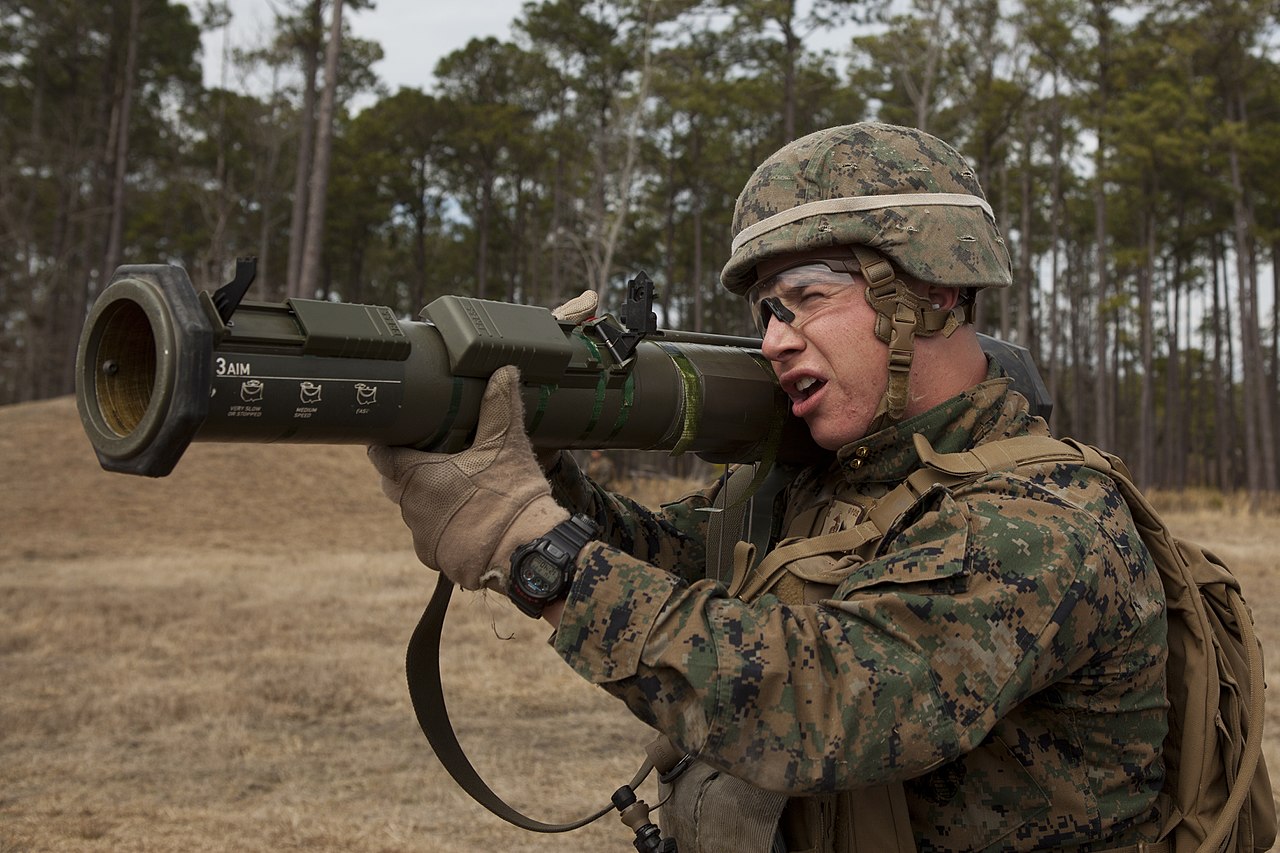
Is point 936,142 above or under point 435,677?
above

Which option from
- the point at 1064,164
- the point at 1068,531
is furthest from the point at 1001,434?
the point at 1064,164

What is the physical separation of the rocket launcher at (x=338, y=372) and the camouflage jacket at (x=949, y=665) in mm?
396

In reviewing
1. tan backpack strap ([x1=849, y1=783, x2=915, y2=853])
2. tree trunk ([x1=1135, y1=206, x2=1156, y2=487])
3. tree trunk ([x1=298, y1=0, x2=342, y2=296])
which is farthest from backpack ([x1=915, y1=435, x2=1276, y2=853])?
tree trunk ([x1=1135, y1=206, x2=1156, y2=487])

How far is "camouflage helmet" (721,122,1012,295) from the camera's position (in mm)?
2275

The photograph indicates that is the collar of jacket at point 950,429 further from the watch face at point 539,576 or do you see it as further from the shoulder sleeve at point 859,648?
the watch face at point 539,576

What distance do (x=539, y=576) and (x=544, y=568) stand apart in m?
0.02

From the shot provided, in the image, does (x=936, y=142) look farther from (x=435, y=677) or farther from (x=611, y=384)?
(x=435, y=677)

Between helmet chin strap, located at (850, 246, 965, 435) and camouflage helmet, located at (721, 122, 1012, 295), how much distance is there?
0.11ft

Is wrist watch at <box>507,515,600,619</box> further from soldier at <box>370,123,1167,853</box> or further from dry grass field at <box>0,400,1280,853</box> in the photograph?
dry grass field at <box>0,400,1280,853</box>

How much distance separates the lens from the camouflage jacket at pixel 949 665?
1719mm

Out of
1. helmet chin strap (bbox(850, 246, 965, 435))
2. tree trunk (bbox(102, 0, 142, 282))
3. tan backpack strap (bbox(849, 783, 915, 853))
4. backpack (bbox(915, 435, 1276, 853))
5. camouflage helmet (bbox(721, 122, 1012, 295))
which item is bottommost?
tan backpack strap (bbox(849, 783, 915, 853))

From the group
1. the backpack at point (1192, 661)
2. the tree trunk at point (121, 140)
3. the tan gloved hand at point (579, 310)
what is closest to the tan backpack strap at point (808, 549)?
the backpack at point (1192, 661)

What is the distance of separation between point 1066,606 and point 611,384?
0.96 meters

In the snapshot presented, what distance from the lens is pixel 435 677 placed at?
2.66 metres
